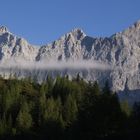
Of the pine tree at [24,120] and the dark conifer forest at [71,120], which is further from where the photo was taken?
the pine tree at [24,120]

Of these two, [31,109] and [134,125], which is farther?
[31,109]

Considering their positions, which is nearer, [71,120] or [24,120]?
[24,120]

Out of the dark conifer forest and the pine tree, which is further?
the pine tree

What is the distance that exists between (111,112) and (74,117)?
1475cm

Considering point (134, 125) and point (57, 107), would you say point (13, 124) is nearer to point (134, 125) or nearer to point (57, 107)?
point (57, 107)

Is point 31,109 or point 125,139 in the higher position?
point 31,109

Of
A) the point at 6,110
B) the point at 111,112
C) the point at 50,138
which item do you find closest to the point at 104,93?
the point at 111,112

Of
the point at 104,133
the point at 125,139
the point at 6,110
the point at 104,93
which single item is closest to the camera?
the point at 125,139

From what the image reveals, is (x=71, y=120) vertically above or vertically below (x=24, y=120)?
above

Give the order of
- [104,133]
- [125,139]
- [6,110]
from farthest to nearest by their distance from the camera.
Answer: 1. [6,110]
2. [104,133]
3. [125,139]

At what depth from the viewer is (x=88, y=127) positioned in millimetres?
161000

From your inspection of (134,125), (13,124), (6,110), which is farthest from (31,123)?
(134,125)

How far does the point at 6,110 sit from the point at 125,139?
58.8 metres

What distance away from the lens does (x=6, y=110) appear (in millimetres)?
189125
